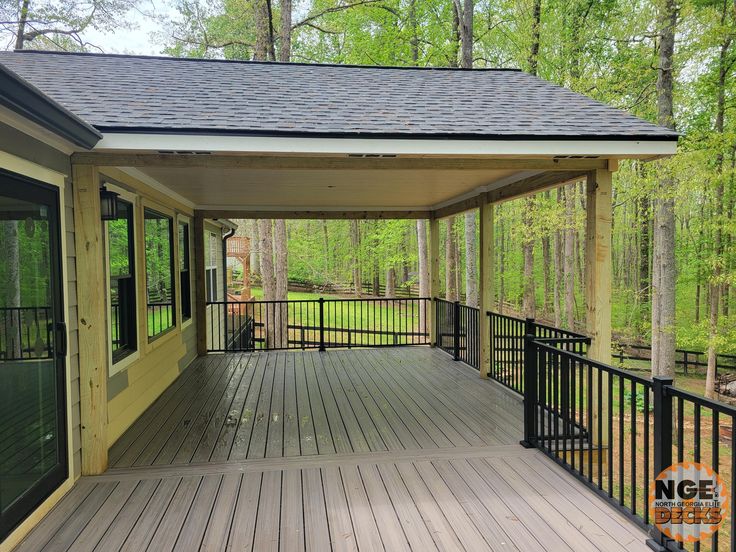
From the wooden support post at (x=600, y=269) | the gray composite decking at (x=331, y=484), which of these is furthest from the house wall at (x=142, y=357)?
the wooden support post at (x=600, y=269)

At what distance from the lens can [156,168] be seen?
385 cm

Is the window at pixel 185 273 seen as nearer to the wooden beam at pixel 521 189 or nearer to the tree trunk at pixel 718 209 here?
the wooden beam at pixel 521 189

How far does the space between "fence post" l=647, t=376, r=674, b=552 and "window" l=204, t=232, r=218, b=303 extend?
26.5ft

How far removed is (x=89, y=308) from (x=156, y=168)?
4.65ft

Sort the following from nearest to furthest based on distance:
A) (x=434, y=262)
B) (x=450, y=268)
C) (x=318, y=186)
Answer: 1. (x=318, y=186)
2. (x=434, y=262)
3. (x=450, y=268)

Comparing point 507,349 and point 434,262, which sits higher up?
point 434,262

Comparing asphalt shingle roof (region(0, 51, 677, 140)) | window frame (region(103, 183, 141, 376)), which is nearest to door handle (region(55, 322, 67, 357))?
window frame (region(103, 183, 141, 376))

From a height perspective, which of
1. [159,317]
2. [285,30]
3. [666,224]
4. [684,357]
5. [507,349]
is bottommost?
[684,357]

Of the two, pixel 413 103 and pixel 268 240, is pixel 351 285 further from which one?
pixel 413 103

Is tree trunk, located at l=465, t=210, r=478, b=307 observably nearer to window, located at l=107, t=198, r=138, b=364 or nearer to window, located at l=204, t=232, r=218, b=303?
window, located at l=204, t=232, r=218, b=303

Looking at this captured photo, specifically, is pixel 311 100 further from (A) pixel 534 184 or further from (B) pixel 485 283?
(B) pixel 485 283

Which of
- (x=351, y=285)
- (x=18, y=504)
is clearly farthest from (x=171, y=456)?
(x=351, y=285)

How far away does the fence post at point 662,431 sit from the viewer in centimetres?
215

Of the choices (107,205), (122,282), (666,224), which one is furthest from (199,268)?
(666,224)
